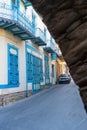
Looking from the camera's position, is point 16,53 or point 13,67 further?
point 16,53

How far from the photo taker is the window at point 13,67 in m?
17.0

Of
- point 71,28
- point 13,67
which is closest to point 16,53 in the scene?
point 13,67

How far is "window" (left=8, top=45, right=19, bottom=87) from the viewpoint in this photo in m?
17.0

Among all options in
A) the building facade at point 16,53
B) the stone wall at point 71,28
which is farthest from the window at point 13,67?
the stone wall at point 71,28

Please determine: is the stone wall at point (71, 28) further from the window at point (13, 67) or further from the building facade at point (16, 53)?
the window at point (13, 67)

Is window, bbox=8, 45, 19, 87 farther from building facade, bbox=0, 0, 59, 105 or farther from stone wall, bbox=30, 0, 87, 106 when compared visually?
stone wall, bbox=30, 0, 87, 106

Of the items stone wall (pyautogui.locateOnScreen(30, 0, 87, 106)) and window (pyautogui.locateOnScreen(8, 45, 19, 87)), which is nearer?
stone wall (pyautogui.locateOnScreen(30, 0, 87, 106))

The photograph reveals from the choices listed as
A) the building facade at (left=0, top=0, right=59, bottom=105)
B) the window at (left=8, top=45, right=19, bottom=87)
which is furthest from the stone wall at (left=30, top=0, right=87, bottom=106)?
the window at (left=8, top=45, right=19, bottom=87)

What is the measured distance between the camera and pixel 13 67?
18.0 metres

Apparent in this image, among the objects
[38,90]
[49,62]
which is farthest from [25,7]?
[49,62]

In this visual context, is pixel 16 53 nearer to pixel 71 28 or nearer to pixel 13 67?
pixel 13 67

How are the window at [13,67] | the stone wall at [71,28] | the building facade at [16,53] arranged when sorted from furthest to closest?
the window at [13,67]
the building facade at [16,53]
the stone wall at [71,28]

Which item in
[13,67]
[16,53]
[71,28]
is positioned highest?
[16,53]

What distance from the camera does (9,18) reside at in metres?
16.0
